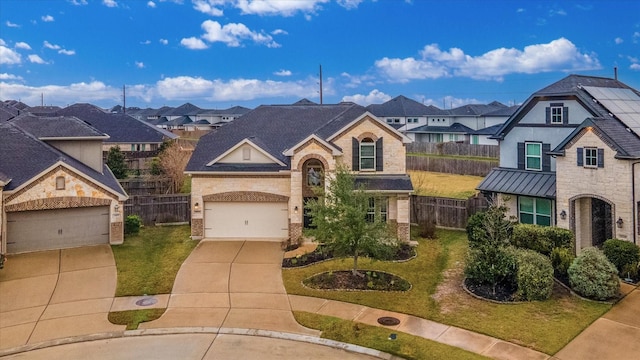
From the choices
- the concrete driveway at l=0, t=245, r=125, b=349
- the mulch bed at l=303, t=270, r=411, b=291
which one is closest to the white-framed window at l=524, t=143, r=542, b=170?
Result: the mulch bed at l=303, t=270, r=411, b=291

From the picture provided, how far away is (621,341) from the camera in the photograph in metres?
13.6

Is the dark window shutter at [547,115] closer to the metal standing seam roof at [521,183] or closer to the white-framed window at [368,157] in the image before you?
the metal standing seam roof at [521,183]

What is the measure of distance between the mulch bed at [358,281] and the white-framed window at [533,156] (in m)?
10.4

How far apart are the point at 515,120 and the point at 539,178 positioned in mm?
3379

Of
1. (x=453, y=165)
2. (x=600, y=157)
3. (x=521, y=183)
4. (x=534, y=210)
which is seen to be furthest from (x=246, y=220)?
(x=453, y=165)

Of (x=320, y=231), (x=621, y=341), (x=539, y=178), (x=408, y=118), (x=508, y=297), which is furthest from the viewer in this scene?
(x=408, y=118)

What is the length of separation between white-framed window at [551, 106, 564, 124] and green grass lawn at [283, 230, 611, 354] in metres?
8.54

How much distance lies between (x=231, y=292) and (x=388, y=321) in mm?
6059

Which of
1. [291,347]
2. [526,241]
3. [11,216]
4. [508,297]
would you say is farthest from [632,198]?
[11,216]

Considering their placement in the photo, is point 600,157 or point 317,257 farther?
point 317,257

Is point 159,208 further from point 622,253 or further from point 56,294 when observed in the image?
point 622,253

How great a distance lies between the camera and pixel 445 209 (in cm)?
2748

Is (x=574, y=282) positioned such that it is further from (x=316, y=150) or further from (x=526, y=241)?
(x=316, y=150)

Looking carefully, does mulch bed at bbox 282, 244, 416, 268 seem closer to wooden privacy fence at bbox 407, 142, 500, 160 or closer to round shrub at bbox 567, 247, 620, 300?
round shrub at bbox 567, 247, 620, 300
